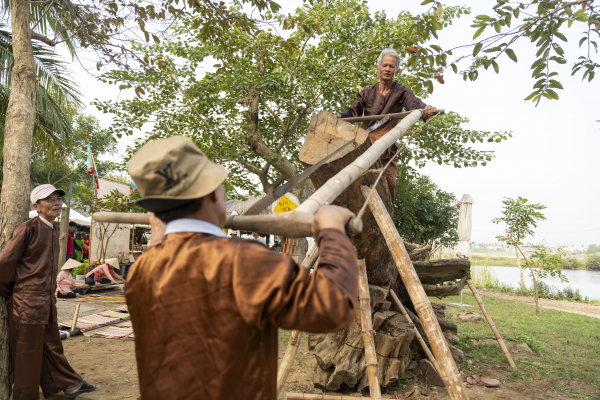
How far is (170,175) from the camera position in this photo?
1.10 meters

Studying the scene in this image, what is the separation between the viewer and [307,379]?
3973 mm

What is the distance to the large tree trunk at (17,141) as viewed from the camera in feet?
11.0

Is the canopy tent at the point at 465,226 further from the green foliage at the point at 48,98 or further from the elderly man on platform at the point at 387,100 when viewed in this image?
the green foliage at the point at 48,98

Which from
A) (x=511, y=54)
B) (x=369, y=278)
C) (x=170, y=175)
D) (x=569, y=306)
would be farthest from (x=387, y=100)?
(x=569, y=306)

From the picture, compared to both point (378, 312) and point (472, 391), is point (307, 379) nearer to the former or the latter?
point (378, 312)

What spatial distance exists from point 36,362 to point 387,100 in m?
3.81

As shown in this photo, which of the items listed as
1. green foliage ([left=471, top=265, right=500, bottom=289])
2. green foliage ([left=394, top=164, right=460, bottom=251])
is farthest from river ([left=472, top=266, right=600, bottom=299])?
green foliage ([left=394, top=164, right=460, bottom=251])

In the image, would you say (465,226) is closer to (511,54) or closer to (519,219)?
(519,219)

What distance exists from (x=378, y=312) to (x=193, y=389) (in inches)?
118

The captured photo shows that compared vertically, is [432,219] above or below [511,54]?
below

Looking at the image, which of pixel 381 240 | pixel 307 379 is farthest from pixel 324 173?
pixel 307 379

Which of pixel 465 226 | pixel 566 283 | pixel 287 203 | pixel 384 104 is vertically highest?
pixel 384 104

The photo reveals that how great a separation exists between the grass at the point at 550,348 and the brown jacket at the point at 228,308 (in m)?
4.12

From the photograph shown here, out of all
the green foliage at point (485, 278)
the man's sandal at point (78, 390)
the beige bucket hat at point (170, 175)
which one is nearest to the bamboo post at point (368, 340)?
the beige bucket hat at point (170, 175)
